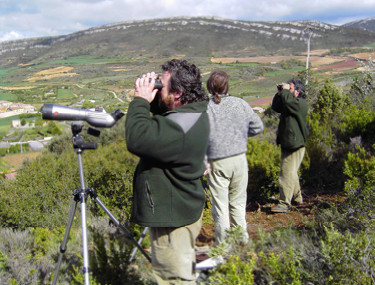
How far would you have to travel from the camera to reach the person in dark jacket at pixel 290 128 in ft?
10.7

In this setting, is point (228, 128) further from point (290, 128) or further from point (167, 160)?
point (290, 128)

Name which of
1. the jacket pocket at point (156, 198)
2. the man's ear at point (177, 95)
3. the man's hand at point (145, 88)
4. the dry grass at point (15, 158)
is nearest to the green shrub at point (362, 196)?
the jacket pocket at point (156, 198)

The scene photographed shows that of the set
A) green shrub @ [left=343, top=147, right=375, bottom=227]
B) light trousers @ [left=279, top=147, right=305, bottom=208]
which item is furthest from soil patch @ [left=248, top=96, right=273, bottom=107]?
green shrub @ [left=343, top=147, right=375, bottom=227]

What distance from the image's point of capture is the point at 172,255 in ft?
5.08

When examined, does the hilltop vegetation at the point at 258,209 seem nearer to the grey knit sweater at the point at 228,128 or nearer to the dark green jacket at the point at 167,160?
the dark green jacket at the point at 167,160

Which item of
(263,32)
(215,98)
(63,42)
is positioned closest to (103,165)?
(215,98)

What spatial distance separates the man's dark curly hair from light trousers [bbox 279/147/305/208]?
2193 mm

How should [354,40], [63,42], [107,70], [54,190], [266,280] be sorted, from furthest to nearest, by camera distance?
1. [63,42]
2. [354,40]
3. [107,70]
4. [54,190]
5. [266,280]

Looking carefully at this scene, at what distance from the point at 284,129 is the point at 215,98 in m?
1.22

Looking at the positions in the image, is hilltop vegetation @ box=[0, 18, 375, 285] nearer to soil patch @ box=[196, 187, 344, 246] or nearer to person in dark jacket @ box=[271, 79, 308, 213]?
soil patch @ box=[196, 187, 344, 246]

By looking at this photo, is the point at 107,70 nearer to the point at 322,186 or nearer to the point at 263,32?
the point at 263,32

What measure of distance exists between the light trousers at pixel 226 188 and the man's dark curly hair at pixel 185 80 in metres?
0.92

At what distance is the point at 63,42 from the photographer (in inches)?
1583

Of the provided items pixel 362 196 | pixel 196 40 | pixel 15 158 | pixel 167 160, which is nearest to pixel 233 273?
pixel 167 160
